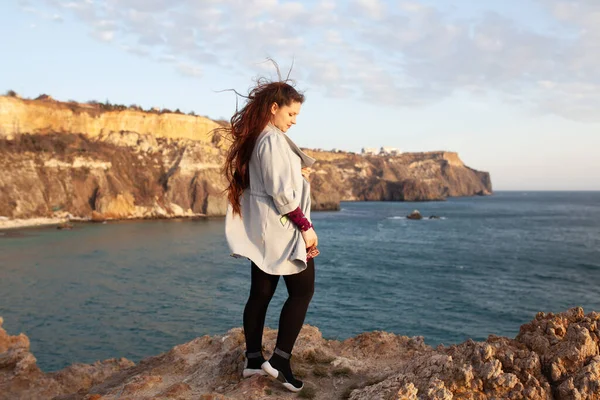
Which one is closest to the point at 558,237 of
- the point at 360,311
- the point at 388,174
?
the point at 360,311

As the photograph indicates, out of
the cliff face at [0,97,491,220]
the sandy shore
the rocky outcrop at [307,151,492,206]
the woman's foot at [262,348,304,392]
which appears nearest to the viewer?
the woman's foot at [262,348,304,392]

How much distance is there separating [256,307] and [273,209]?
0.78m

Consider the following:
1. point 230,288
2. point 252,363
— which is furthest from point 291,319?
point 230,288

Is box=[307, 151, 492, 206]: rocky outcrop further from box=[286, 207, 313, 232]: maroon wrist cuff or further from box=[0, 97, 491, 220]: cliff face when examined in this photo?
box=[286, 207, 313, 232]: maroon wrist cuff

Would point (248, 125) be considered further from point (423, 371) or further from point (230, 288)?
point (230, 288)

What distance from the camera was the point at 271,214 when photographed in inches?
128

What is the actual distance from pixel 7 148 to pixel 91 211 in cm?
1111

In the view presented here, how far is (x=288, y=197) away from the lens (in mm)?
3100

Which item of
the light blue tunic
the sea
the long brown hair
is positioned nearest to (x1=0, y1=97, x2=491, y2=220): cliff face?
the sea

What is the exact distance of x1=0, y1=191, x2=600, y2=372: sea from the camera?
15.5 metres

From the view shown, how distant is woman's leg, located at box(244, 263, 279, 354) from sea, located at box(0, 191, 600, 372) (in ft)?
35.3

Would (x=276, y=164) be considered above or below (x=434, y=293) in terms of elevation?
above

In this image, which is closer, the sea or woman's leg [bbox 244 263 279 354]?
woman's leg [bbox 244 263 279 354]

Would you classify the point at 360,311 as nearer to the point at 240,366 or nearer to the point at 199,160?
the point at 240,366
